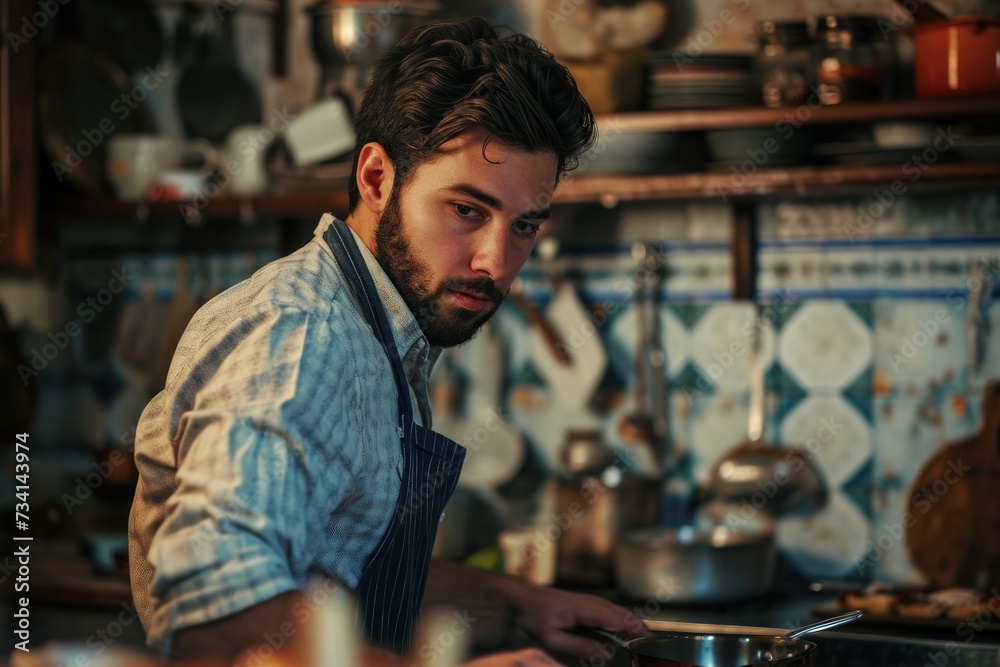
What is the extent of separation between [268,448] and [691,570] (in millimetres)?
1361

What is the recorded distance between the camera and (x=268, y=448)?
3.35 ft

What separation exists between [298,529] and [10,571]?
1.90 meters

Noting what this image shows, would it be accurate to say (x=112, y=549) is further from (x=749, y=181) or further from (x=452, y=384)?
(x=749, y=181)

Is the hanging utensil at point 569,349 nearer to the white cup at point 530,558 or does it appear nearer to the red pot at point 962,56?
the white cup at point 530,558

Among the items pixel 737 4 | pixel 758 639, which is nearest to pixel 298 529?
pixel 758 639

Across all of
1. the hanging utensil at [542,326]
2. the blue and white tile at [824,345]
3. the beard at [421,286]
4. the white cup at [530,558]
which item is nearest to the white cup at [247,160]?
the hanging utensil at [542,326]

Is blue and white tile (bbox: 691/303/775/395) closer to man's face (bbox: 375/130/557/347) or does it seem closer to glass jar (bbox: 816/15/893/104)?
glass jar (bbox: 816/15/893/104)

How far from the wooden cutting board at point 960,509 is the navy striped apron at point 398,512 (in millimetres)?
1314

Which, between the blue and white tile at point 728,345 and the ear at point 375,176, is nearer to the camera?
the ear at point 375,176

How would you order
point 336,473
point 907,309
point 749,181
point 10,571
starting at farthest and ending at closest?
1. point 10,571
2. point 907,309
3. point 749,181
4. point 336,473

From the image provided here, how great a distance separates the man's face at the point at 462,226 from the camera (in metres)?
1.33

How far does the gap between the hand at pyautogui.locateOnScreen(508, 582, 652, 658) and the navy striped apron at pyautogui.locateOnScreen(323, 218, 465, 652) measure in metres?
0.21

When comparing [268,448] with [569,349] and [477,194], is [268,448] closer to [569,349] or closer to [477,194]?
[477,194]

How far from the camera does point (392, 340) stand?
1381 mm
